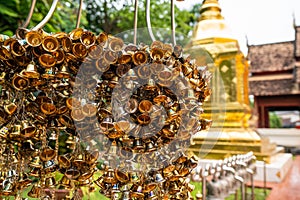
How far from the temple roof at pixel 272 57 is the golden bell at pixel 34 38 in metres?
8.64

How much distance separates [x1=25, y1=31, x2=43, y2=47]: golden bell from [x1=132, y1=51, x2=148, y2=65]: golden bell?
109 mm

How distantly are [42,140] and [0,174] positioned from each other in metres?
0.08

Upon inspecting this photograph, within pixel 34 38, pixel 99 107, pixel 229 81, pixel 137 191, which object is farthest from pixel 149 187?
pixel 229 81

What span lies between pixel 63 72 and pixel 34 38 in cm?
5

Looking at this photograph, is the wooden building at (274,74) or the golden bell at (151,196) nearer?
the golden bell at (151,196)

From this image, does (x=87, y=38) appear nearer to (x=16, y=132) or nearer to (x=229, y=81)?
(x=16, y=132)

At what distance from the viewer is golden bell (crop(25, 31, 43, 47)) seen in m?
0.33

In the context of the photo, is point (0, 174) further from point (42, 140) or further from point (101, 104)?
point (101, 104)

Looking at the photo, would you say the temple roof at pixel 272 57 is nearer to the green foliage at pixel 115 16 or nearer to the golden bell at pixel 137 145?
Answer: the green foliage at pixel 115 16

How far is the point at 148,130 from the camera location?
0.37 metres

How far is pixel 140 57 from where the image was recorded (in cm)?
34

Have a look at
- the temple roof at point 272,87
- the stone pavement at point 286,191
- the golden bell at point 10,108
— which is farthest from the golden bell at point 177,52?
the temple roof at point 272,87

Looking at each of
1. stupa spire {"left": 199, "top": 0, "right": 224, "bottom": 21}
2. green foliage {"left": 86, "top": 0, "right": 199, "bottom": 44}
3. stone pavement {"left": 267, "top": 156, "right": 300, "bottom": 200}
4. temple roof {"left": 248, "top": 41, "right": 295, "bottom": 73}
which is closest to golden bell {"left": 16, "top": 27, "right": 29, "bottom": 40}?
stone pavement {"left": 267, "top": 156, "right": 300, "bottom": 200}

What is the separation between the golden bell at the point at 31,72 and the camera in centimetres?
33
